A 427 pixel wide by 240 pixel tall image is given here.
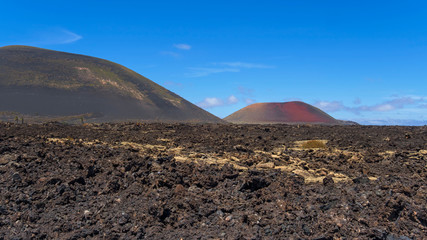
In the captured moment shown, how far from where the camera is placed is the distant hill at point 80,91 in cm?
6625

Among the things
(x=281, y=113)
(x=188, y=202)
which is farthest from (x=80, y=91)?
(x=188, y=202)

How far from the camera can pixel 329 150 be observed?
14289 mm

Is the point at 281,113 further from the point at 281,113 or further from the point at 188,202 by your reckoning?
the point at 188,202

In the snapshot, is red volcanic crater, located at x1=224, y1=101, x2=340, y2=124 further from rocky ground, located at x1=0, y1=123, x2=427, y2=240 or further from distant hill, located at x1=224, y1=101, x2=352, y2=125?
rocky ground, located at x1=0, y1=123, x2=427, y2=240

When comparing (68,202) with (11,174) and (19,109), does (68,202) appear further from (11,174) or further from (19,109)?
(19,109)

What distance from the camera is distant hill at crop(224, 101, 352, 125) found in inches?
3568

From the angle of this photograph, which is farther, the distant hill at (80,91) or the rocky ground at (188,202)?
the distant hill at (80,91)

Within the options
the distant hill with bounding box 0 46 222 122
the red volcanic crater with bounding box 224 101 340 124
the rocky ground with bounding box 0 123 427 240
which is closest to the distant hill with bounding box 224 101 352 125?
the red volcanic crater with bounding box 224 101 340 124

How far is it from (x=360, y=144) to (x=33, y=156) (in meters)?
13.8

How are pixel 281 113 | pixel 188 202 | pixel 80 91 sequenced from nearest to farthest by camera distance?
1. pixel 188 202
2. pixel 80 91
3. pixel 281 113

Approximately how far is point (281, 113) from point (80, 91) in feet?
177

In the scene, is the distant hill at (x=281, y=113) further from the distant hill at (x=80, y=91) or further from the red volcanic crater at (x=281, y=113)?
the distant hill at (x=80, y=91)

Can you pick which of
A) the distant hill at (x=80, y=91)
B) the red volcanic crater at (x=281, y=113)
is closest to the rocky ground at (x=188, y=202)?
the distant hill at (x=80, y=91)

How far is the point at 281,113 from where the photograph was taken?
95.9 m
